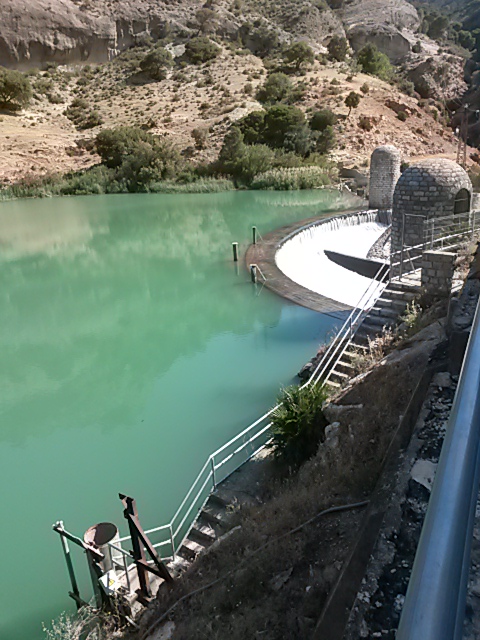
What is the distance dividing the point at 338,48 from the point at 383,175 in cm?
4170

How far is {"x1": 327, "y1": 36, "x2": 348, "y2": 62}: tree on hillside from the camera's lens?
2333 inches

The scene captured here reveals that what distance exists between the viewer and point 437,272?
9188 millimetres

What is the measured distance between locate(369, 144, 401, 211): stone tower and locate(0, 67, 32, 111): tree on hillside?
32273mm

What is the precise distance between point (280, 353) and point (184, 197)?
23.4 metres

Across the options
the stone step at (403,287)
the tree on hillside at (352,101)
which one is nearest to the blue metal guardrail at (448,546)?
the stone step at (403,287)

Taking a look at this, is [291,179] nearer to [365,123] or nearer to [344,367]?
[365,123]

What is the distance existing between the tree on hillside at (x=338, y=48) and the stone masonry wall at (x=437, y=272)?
57569 millimetres

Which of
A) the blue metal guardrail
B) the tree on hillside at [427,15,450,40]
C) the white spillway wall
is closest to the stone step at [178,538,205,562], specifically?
the blue metal guardrail

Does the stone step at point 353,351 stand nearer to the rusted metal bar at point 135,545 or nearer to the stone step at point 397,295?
the stone step at point 397,295

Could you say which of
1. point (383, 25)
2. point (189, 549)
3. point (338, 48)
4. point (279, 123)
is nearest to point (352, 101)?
point (279, 123)

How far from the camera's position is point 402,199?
12609 millimetres

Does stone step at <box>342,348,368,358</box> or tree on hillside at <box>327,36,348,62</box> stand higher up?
tree on hillside at <box>327,36,348,62</box>

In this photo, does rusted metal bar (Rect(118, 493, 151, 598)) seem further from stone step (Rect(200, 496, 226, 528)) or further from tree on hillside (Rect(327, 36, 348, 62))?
tree on hillside (Rect(327, 36, 348, 62))

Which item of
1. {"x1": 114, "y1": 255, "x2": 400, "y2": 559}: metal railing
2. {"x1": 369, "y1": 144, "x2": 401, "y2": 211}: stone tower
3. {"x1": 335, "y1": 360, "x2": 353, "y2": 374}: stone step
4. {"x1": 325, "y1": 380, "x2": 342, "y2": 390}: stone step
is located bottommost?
{"x1": 114, "y1": 255, "x2": 400, "y2": 559}: metal railing
